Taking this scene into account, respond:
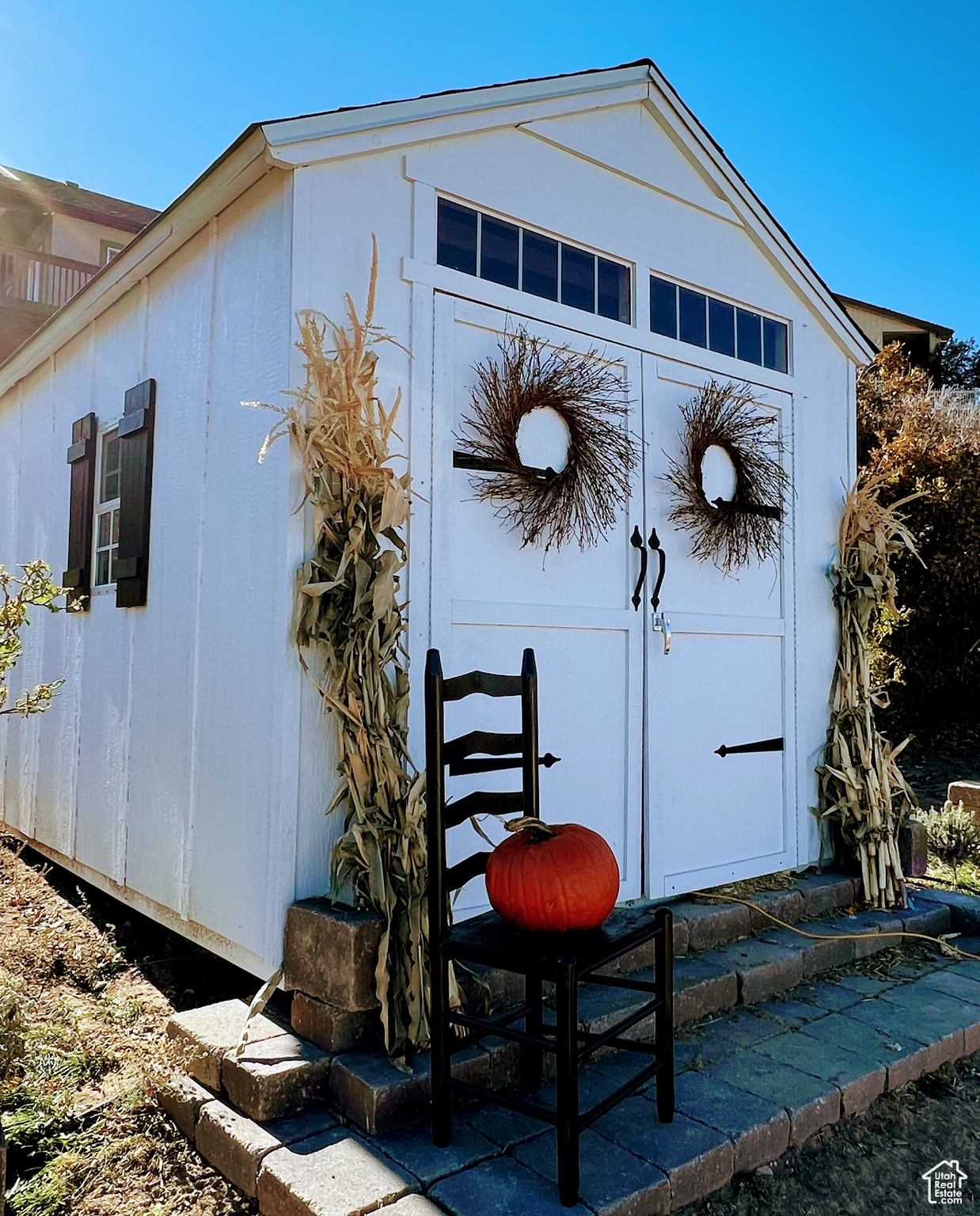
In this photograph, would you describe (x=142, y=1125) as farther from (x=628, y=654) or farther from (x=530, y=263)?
(x=530, y=263)

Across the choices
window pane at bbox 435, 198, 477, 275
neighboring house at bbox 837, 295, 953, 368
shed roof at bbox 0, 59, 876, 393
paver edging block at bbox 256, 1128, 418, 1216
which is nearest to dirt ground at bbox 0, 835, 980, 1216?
paver edging block at bbox 256, 1128, 418, 1216

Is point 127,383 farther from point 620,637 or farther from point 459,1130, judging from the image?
point 459,1130

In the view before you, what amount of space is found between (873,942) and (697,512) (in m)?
2.25

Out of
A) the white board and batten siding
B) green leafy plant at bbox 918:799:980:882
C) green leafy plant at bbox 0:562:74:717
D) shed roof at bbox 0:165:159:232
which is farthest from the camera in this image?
shed roof at bbox 0:165:159:232

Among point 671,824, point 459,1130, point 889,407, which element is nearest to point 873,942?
point 671,824

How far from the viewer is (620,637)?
12.9ft

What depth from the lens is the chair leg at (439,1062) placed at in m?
2.37

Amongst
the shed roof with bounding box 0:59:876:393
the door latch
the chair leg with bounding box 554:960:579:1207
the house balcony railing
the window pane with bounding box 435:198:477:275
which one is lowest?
the chair leg with bounding box 554:960:579:1207

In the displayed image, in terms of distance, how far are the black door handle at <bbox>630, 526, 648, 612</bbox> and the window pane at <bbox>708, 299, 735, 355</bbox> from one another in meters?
1.21

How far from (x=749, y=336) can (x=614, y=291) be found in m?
1.01

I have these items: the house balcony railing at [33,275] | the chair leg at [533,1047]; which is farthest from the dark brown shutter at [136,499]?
the house balcony railing at [33,275]

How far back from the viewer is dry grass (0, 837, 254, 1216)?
2.35 metres

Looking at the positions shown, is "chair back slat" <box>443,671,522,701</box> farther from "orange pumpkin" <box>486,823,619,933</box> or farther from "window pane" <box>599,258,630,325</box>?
"window pane" <box>599,258,630,325</box>

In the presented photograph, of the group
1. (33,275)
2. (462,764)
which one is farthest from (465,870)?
(33,275)
